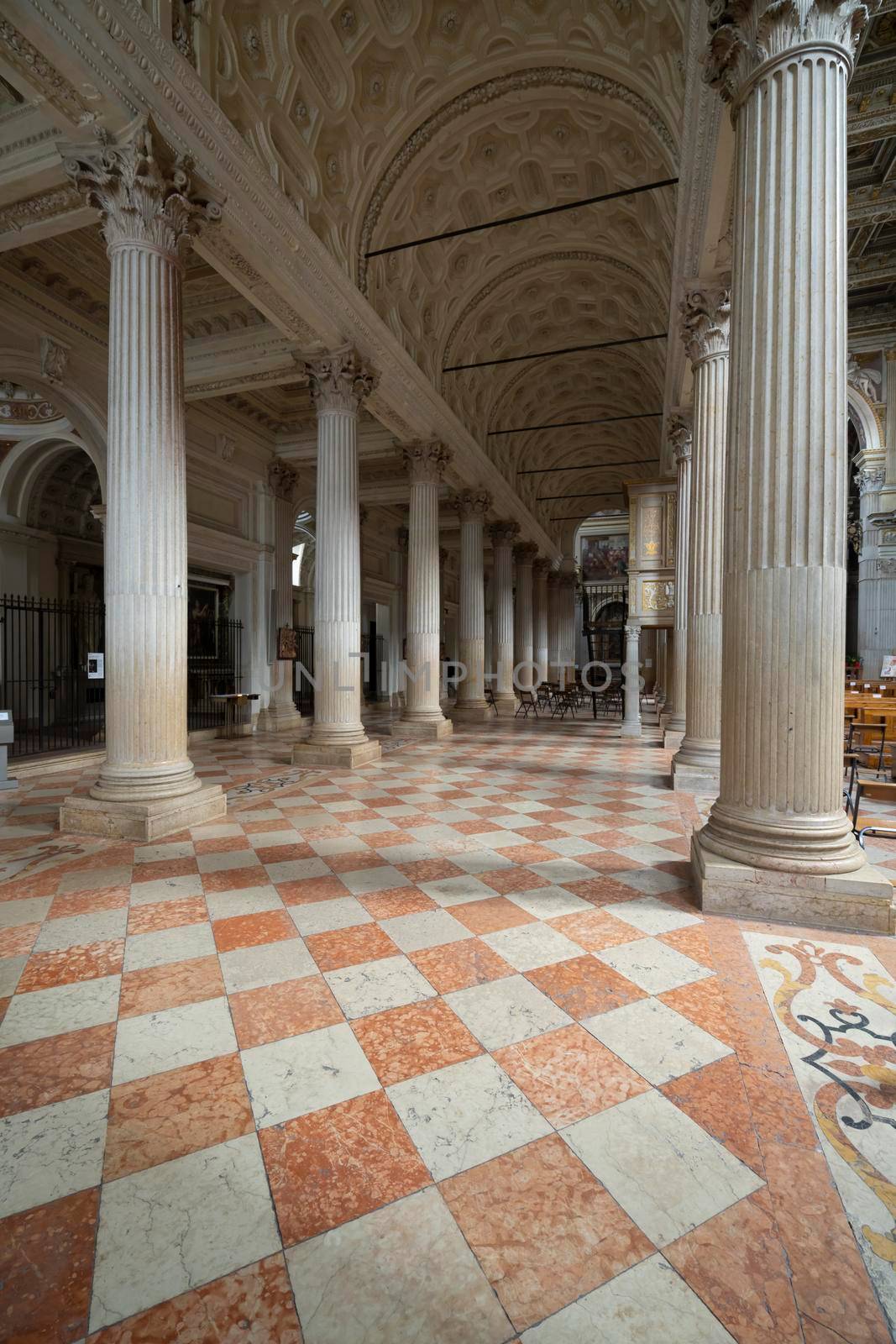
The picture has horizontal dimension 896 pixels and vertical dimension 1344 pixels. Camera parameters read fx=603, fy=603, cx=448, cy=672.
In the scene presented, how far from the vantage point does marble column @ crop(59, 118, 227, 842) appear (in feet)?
16.7

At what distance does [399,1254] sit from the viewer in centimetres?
144

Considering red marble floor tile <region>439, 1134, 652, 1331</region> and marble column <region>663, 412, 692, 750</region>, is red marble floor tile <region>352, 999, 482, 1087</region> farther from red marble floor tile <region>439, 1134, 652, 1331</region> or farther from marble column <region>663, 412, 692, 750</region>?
marble column <region>663, 412, 692, 750</region>

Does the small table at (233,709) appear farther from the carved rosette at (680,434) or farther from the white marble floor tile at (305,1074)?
the white marble floor tile at (305,1074)

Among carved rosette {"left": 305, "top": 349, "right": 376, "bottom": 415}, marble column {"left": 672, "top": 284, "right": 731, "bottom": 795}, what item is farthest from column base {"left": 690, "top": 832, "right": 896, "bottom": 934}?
carved rosette {"left": 305, "top": 349, "right": 376, "bottom": 415}

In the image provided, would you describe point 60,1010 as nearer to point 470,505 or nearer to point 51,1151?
point 51,1151

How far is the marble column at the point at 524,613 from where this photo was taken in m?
22.0

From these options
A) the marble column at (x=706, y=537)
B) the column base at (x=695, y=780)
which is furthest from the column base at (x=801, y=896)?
the marble column at (x=706, y=537)

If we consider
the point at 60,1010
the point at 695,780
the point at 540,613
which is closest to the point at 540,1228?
the point at 60,1010

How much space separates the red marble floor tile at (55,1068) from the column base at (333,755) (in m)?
6.01

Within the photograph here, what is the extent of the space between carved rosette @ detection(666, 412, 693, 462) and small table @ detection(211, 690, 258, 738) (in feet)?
30.8

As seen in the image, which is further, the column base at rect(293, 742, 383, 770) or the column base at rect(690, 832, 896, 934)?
the column base at rect(293, 742, 383, 770)

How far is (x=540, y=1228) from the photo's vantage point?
1.51m

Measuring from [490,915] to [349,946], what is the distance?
2.77 ft

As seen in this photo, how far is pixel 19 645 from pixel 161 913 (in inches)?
518
